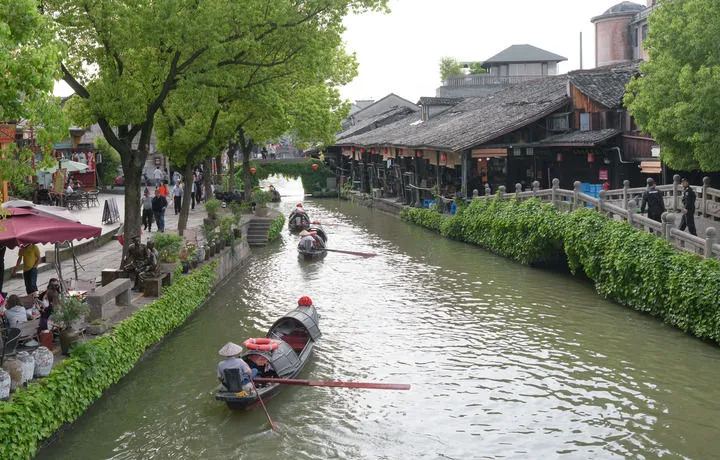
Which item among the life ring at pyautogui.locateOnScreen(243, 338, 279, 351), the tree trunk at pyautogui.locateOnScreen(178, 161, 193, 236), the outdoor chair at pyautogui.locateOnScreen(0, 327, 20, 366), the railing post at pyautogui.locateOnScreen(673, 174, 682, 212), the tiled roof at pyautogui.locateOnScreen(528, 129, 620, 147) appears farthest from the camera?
the tiled roof at pyautogui.locateOnScreen(528, 129, 620, 147)

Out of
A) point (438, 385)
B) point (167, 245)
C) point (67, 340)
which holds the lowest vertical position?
point (438, 385)

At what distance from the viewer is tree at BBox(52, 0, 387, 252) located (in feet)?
61.6

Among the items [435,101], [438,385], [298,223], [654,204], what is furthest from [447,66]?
[438,385]

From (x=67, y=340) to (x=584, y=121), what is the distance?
26770mm

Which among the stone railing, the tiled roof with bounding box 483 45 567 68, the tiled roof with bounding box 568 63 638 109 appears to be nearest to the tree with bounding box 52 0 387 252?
the stone railing

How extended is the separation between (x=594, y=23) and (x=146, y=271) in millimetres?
44675

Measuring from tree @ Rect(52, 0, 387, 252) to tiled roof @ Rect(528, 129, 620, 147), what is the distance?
1420cm

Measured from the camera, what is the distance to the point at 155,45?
65.1ft

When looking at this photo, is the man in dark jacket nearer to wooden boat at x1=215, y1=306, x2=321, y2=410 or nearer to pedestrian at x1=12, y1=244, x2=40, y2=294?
wooden boat at x1=215, y1=306, x2=321, y2=410

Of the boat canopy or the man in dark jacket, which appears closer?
the boat canopy

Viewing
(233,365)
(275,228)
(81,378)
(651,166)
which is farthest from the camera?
(275,228)

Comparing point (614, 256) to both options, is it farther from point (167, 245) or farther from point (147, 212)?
point (147, 212)

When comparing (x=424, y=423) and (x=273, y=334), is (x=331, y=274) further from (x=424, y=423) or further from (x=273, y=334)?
(x=424, y=423)

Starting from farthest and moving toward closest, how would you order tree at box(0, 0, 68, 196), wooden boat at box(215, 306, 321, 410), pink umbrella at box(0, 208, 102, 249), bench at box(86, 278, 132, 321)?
1. bench at box(86, 278, 132, 321)
2. pink umbrella at box(0, 208, 102, 249)
3. wooden boat at box(215, 306, 321, 410)
4. tree at box(0, 0, 68, 196)
